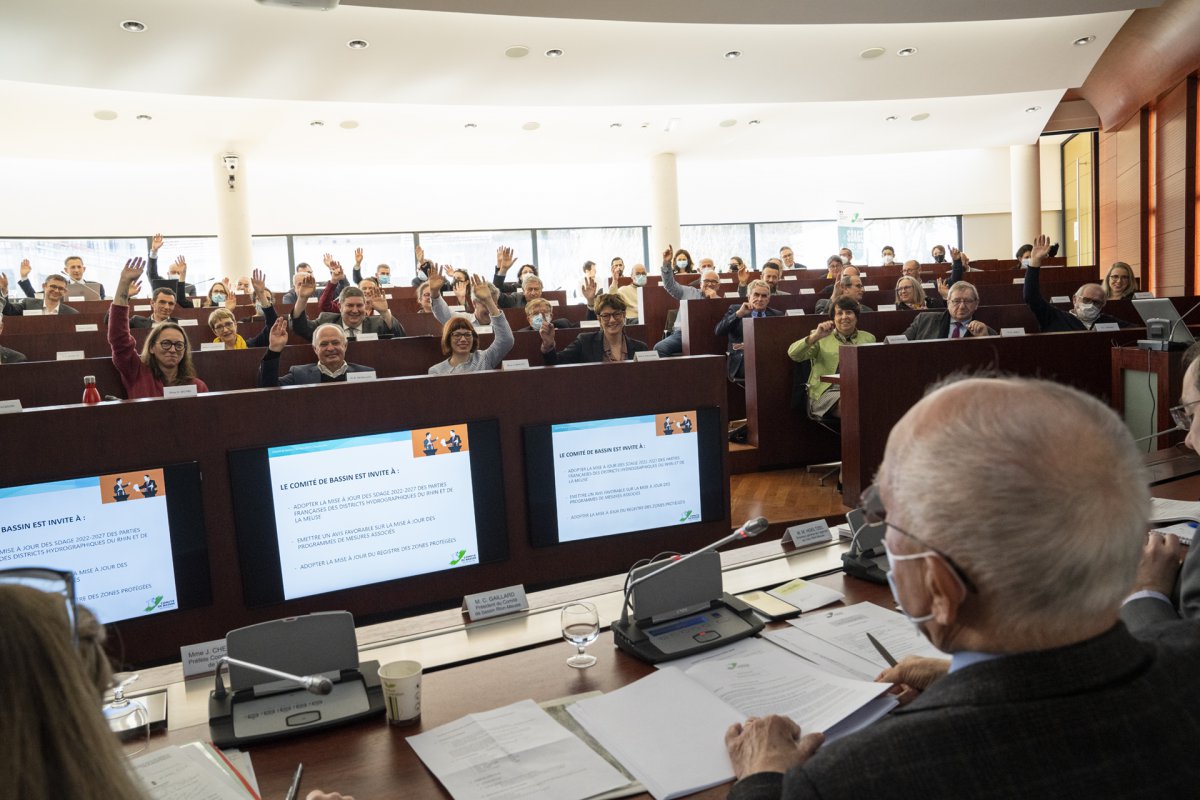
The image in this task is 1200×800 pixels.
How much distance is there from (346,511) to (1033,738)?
184cm

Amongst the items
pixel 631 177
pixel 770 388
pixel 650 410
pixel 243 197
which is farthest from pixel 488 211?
pixel 650 410

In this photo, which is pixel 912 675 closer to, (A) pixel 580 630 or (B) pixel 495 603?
(A) pixel 580 630

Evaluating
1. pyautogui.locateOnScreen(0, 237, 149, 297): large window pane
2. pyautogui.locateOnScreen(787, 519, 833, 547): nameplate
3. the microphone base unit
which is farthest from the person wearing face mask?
pyautogui.locateOnScreen(0, 237, 149, 297): large window pane

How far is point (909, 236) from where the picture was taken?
15.2 metres

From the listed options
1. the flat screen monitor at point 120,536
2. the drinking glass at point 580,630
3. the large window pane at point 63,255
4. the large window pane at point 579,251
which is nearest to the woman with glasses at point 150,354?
the flat screen monitor at point 120,536

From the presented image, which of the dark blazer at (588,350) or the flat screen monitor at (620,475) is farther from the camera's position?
the dark blazer at (588,350)

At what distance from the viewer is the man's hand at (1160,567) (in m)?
1.46

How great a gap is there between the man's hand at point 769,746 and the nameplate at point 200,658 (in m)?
1.02

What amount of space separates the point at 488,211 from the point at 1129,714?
1350cm

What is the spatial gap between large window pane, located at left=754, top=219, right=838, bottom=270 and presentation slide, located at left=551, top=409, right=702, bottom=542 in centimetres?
1264

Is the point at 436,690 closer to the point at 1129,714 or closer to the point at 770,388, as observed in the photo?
the point at 1129,714

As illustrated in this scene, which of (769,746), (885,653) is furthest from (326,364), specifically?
(769,746)

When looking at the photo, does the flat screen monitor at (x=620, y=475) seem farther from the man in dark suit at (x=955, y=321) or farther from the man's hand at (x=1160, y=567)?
the man in dark suit at (x=955, y=321)

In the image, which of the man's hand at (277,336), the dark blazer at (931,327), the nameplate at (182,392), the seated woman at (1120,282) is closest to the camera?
the nameplate at (182,392)
